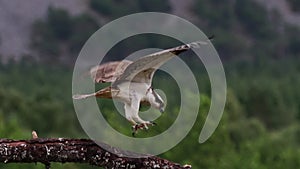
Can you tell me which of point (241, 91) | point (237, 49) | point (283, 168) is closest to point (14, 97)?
point (241, 91)

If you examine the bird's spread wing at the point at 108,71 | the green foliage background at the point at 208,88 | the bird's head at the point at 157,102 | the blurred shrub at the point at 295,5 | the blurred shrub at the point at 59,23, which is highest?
the blurred shrub at the point at 295,5

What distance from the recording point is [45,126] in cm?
5131

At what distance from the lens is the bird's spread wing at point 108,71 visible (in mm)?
8352

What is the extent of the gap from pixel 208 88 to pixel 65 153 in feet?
124

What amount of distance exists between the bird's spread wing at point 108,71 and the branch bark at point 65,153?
0.53m

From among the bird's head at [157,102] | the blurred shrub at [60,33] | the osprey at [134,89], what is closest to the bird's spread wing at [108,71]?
the osprey at [134,89]

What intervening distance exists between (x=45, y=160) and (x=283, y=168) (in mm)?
28185

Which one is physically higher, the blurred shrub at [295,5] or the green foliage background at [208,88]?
the blurred shrub at [295,5]

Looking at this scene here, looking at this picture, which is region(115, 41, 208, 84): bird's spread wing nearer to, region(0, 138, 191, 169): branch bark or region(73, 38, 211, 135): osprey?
region(73, 38, 211, 135): osprey

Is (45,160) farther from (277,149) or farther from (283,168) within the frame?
(277,149)

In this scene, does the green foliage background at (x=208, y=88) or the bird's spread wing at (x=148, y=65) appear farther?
the green foliage background at (x=208, y=88)

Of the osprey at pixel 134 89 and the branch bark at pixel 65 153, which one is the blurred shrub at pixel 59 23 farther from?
the branch bark at pixel 65 153

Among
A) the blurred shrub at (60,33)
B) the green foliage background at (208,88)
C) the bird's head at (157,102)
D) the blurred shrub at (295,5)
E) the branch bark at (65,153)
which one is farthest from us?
the blurred shrub at (295,5)

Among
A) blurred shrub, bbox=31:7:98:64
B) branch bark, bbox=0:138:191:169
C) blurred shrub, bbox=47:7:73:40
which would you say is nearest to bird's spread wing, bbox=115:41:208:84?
branch bark, bbox=0:138:191:169
